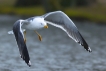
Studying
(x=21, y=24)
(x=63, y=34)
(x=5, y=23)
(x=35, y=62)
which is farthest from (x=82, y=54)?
(x=5, y=23)

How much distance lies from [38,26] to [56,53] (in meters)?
5.63

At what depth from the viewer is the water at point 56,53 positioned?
1373 cm

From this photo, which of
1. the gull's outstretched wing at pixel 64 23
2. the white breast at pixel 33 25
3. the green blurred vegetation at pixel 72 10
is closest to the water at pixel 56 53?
the gull's outstretched wing at pixel 64 23

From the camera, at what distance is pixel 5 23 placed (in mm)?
29812

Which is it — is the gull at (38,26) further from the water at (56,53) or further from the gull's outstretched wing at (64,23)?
the water at (56,53)

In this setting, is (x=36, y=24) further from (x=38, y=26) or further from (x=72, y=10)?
(x=72, y=10)

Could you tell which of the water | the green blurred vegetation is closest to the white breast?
the water

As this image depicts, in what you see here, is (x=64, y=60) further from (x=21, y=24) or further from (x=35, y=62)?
(x=21, y=24)

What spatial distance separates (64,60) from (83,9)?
2039cm

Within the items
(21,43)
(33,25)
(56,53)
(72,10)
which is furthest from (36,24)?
(72,10)

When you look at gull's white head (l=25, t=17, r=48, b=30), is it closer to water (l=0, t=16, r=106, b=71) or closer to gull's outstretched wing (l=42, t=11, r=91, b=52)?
gull's outstretched wing (l=42, t=11, r=91, b=52)

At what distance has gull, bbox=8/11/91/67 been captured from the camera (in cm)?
1043

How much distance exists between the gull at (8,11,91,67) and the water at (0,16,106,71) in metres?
1.36

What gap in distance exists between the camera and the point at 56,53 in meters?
17.1
